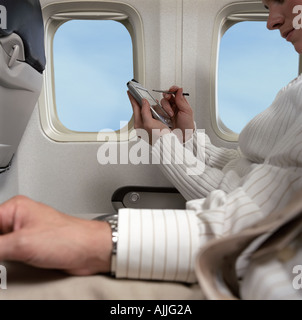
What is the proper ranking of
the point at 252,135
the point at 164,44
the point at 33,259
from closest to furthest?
the point at 33,259, the point at 252,135, the point at 164,44

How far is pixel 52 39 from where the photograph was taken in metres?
1.80

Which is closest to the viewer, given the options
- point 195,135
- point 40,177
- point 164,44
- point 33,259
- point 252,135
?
point 33,259

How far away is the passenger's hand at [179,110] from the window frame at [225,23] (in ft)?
0.94

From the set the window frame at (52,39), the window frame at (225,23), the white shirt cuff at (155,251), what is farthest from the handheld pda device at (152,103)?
the white shirt cuff at (155,251)

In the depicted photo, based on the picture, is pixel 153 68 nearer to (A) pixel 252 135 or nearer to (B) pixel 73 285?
(A) pixel 252 135

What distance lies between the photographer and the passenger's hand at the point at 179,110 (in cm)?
152

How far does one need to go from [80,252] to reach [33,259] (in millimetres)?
69

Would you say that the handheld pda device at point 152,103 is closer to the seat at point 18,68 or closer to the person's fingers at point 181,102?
the person's fingers at point 181,102

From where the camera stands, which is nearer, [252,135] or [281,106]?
[281,106]

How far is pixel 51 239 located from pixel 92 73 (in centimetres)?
155

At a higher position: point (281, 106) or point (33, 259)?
point (281, 106)

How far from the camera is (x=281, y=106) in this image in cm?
97

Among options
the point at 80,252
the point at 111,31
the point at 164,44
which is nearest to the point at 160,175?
the point at 164,44

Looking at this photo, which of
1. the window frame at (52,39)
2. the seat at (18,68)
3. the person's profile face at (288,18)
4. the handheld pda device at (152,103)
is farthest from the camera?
the window frame at (52,39)
